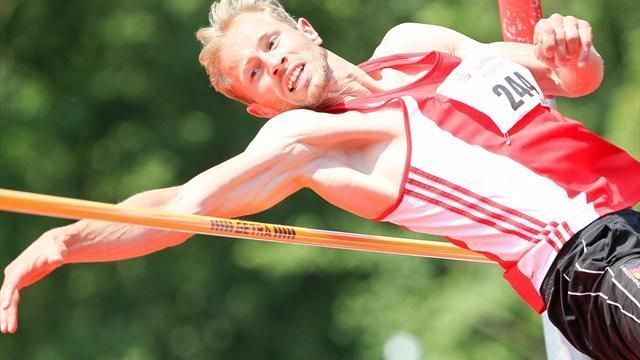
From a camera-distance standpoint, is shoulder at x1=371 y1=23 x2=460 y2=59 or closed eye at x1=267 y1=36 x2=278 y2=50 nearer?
closed eye at x1=267 y1=36 x2=278 y2=50

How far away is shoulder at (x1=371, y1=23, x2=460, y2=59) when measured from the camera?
3.61m

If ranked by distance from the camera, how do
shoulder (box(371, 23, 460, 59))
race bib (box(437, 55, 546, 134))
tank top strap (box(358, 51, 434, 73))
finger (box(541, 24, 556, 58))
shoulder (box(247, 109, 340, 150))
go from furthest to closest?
1. shoulder (box(371, 23, 460, 59))
2. tank top strap (box(358, 51, 434, 73))
3. race bib (box(437, 55, 546, 134))
4. shoulder (box(247, 109, 340, 150))
5. finger (box(541, 24, 556, 58))

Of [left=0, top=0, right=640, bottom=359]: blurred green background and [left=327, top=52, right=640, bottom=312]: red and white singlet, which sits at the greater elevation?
[left=327, top=52, right=640, bottom=312]: red and white singlet

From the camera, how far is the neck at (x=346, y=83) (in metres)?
3.40

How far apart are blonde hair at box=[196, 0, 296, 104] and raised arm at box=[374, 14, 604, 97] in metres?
0.33

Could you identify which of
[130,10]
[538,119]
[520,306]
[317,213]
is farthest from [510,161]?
[130,10]

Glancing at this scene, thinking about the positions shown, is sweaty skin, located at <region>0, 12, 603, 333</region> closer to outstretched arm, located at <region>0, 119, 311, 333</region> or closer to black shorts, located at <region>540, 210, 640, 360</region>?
outstretched arm, located at <region>0, 119, 311, 333</region>

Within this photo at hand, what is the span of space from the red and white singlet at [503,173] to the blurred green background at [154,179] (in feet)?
22.3

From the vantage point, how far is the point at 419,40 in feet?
11.9

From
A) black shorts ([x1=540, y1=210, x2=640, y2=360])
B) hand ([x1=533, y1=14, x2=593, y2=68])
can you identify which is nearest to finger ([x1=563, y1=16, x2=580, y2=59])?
hand ([x1=533, y1=14, x2=593, y2=68])

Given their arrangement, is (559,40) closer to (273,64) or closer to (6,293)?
(273,64)

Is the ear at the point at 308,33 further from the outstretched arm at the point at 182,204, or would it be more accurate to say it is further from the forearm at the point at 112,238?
the forearm at the point at 112,238

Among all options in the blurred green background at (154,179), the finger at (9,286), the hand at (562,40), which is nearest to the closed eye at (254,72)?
the hand at (562,40)

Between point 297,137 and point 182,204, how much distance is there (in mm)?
317
